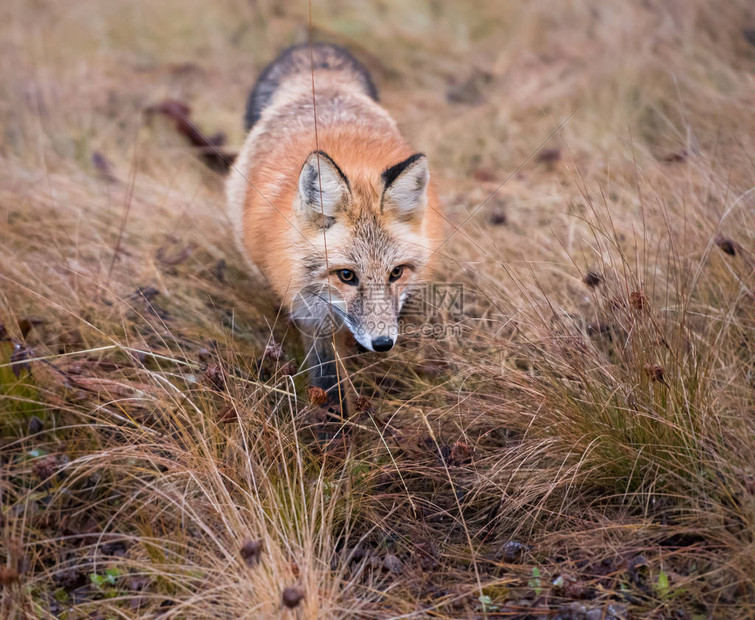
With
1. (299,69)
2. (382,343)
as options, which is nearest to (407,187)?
(382,343)

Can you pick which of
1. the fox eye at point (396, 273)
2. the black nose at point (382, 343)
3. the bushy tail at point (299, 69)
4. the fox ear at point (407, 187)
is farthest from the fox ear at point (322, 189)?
the bushy tail at point (299, 69)

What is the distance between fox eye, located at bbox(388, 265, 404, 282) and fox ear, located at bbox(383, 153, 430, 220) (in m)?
0.35

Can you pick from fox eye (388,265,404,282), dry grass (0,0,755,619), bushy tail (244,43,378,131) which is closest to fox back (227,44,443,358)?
fox eye (388,265,404,282)

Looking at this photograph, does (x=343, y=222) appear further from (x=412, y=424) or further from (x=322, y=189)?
(x=412, y=424)

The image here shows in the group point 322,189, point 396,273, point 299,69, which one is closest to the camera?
point 322,189

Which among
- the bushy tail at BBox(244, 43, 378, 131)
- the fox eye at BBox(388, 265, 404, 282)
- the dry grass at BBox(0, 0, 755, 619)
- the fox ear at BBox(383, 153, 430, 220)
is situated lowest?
the dry grass at BBox(0, 0, 755, 619)

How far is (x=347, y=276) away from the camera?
3.90 meters

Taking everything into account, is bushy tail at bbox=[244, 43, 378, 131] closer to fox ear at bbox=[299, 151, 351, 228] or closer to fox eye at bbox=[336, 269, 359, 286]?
fox ear at bbox=[299, 151, 351, 228]

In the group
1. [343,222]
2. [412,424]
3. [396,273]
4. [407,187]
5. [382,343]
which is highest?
[407,187]

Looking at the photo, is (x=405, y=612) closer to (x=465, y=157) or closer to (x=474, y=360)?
(x=474, y=360)

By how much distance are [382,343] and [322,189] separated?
3.33 ft

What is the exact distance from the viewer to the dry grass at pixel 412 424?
292cm

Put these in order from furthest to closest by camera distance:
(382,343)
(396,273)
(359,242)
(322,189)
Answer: (396,273), (359,242), (322,189), (382,343)

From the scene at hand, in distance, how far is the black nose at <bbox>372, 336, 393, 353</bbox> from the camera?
354 centimetres
